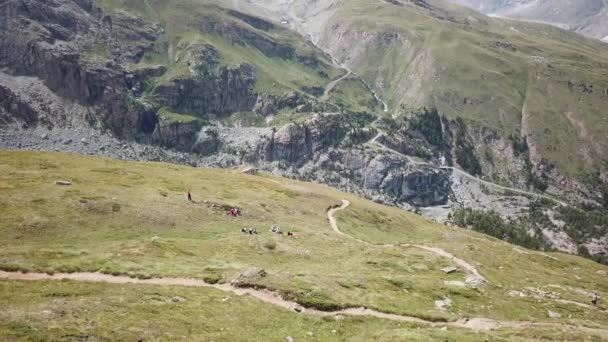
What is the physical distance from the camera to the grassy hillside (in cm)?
3656

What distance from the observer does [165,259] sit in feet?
172

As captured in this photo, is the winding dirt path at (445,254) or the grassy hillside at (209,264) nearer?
the grassy hillside at (209,264)

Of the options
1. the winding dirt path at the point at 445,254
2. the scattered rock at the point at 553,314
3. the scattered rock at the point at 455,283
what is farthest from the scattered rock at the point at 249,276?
the scattered rock at the point at 553,314

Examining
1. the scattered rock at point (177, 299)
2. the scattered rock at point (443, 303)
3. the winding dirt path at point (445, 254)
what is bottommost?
the winding dirt path at point (445, 254)

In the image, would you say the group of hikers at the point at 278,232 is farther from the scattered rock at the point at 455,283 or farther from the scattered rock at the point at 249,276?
the scattered rock at the point at 249,276

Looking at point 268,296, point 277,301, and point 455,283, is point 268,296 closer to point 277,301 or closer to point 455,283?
point 277,301

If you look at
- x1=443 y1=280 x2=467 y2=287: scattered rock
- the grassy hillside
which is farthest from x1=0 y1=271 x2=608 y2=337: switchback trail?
x1=443 y1=280 x2=467 y2=287: scattered rock

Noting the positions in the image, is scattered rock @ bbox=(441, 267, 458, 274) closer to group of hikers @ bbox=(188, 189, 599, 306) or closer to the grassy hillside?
the grassy hillside

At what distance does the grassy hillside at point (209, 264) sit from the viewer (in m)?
36.6

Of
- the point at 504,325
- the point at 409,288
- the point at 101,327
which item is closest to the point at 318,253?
the point at 409,288

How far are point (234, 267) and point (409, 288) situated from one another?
21822 mm

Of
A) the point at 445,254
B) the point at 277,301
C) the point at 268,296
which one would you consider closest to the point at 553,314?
the point at 445,254

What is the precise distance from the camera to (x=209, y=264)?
52688 mm

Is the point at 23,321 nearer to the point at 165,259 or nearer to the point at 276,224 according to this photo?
the point at 165,259
